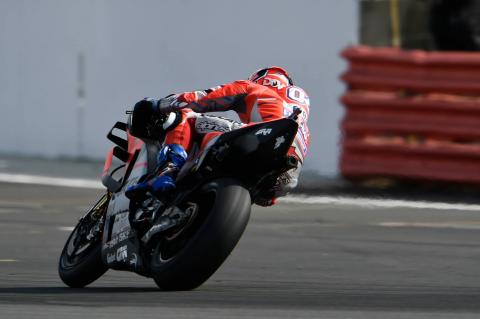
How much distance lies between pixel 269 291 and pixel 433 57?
626cm

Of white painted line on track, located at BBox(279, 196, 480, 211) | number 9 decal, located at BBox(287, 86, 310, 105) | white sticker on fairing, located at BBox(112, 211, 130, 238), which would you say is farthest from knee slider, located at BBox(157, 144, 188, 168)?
white painted line on track, located at BBox(279, 196, 480, 211)

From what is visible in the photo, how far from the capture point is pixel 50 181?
14570 mm

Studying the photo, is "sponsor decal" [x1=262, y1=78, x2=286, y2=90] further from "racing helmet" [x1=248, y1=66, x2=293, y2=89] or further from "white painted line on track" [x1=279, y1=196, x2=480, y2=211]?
"white painted line on track" [x1=279, y1=196, x2=480, y2=211]

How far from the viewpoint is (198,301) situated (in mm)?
6730

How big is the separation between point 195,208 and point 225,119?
0.68 metres

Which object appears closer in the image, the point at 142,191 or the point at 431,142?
the point at 142,191

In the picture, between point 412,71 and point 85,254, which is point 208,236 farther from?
point 412,71

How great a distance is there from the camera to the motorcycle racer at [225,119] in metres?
7.20

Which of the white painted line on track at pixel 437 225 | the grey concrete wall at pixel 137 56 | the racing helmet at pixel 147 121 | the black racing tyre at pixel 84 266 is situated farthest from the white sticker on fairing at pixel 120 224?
the grey concrete wall at pixel 137 56

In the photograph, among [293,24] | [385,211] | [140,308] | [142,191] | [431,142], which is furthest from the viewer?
[293,24]

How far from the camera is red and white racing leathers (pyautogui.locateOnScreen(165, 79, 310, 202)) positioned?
7.21m

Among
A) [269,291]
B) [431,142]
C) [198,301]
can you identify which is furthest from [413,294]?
[431,142]

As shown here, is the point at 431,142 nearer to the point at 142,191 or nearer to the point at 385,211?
the point at 385,211

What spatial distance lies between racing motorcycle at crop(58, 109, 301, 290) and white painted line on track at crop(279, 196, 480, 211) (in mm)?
5083
